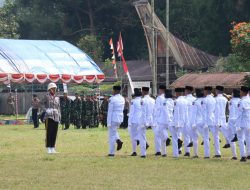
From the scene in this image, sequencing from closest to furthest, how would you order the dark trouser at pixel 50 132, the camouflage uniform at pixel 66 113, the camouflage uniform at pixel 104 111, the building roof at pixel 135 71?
the dark trouser at pixel 50 132
the camouflage uniform at pixel 104 111
the camouflage uniform at pixel 66 113
the building roof at pixel 135 71

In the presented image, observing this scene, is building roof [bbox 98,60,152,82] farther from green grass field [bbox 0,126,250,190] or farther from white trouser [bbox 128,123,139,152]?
white trouser [bbox 128,123,139,152]

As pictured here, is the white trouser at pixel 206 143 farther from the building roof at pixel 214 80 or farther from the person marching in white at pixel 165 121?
the building roof at pixel 214 80

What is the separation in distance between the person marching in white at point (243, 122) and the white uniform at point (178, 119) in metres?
2.08

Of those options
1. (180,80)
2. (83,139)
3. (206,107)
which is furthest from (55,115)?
(180,80)

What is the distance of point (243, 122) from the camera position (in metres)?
22.7

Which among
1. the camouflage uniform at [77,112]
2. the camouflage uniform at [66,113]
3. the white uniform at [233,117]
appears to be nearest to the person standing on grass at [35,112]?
the camouflage uniform at [66,113]

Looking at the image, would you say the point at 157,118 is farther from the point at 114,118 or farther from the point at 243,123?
the point at 243,123

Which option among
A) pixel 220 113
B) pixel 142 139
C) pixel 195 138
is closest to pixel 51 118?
pixel 142 139

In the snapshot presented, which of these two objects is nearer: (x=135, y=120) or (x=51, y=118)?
(x=135, y=120)

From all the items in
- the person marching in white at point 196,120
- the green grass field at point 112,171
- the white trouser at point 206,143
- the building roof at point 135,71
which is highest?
the building roof at point 135,71

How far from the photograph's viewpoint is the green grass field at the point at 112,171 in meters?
17.4

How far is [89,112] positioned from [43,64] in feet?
22.6

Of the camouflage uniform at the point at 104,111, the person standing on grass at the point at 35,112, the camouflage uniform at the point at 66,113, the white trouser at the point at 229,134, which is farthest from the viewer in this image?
the person standing on grass at the point at 35,112

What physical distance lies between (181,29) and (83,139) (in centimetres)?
4868
